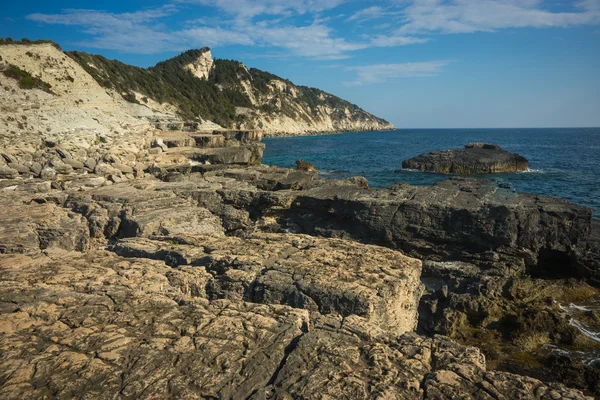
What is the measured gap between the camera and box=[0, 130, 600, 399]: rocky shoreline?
16.2ft

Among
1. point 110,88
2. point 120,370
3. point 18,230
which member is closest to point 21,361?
point 120,370

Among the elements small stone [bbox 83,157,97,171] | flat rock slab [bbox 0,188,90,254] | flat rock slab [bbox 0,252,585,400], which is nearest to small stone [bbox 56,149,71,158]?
small stone [bbox 83,157,97,171]

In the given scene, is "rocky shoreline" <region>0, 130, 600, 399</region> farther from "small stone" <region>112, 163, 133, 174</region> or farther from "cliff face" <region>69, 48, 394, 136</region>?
"cliff face" <region>69, 48, 394, 136</region>

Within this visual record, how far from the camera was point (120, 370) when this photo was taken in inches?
195

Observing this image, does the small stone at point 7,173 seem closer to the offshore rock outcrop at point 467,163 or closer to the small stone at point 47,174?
the small stone at point 47,174

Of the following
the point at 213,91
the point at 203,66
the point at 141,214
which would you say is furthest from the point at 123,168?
the point at 203,66

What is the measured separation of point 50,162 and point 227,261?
20.1 m

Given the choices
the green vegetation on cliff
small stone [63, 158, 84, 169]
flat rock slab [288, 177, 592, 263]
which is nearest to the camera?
flat rock slab [288, 177, 592, 263]

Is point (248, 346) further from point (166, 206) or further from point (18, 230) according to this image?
point (166, 206)

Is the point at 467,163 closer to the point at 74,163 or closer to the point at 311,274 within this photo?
the point at 74,163

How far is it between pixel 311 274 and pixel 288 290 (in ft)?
2.25

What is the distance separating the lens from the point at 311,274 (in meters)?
7.96

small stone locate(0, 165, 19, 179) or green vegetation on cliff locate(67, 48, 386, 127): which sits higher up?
green vegetation on cliff locate(67, 48, 386, 127)

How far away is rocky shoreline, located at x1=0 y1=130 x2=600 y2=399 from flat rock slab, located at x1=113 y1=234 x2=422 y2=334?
4cm
